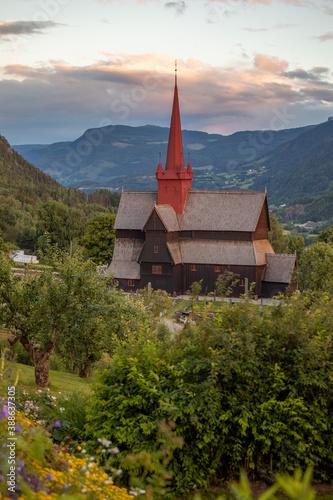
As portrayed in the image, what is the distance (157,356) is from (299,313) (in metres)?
3.61

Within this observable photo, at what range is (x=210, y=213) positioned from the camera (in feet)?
159

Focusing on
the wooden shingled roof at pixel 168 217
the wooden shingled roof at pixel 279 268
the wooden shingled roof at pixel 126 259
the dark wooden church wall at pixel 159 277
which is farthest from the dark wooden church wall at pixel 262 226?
the wooden shingled roof at pixel 126 259

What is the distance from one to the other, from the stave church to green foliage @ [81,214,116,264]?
6.78 metres

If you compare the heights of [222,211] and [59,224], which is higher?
[222,211]

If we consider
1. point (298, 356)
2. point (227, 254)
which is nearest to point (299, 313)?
point (298, 356)

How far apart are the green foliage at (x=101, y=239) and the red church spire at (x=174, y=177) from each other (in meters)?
9.82

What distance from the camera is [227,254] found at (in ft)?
152

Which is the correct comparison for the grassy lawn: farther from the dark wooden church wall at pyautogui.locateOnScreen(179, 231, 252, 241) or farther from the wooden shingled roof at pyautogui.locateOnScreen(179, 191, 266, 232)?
the wooden shingled roof at pyautogui.locateOnScreen(179, 191, 266, 232)

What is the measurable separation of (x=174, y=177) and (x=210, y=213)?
229 inches

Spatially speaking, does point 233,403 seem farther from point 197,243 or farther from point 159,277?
point 197,243

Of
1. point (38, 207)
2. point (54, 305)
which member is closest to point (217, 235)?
point (54, 305)

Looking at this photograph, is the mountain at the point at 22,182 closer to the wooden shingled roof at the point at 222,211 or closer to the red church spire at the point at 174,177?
the red church spire at the point at 174,177

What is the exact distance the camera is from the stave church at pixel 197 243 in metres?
45.6

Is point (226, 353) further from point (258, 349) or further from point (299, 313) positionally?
point (299, 313)
